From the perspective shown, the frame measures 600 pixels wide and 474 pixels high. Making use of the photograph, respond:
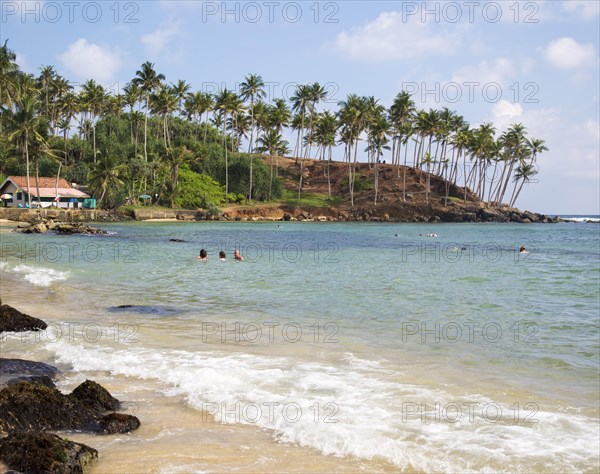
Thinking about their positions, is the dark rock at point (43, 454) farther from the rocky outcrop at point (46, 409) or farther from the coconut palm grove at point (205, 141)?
the coconut palm grove at point (205, 141)

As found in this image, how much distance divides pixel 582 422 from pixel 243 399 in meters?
4.82

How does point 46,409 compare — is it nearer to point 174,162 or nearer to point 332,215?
point 174,162

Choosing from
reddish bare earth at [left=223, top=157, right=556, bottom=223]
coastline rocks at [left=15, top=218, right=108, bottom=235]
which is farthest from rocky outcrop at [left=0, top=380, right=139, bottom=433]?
reddish bare earth at [left=223, top=157, right=556, bottom=223]

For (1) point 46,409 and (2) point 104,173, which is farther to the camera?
(2) point 104,173

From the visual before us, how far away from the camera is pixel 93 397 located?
7145 mm

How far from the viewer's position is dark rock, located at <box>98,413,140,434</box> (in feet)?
21.5

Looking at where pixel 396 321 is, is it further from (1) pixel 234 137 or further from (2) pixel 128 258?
(1) pixel 234 137

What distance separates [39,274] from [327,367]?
17.0 metres

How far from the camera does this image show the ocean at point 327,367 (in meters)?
6.34

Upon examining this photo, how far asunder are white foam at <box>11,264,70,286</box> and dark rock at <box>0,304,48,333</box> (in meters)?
8.48

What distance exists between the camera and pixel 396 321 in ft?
48.0

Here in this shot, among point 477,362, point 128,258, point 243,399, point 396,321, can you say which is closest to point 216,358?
point 243,399

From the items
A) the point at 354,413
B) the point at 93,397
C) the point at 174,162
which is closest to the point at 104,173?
the point at 174,162

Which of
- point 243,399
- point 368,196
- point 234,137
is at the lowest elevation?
point 243,399
